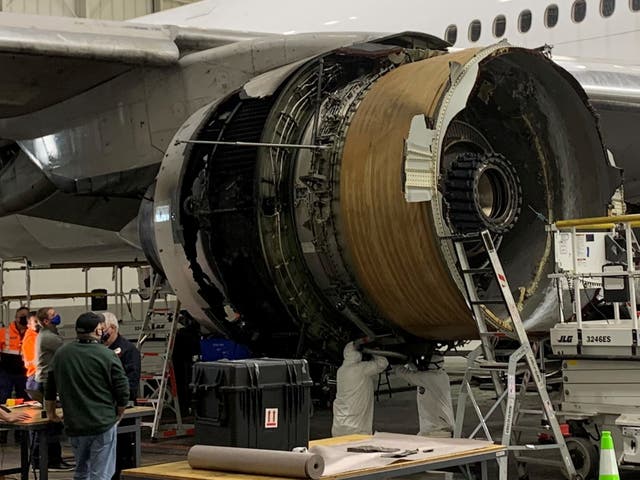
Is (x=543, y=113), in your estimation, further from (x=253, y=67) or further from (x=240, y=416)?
(x=240, y=416)

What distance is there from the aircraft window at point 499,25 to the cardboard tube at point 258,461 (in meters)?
10.4

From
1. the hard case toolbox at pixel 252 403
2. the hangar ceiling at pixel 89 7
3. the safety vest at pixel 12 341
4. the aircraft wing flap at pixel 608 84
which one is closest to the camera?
the hard case toolbox at pixel 252 403

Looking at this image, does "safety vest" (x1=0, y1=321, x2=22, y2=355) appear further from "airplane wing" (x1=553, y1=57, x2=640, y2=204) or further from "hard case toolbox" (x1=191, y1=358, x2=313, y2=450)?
"hard case toolbox" (x1=191, y1=358, x2=313, y2=450)

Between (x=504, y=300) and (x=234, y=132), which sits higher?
(x=234, y=132)

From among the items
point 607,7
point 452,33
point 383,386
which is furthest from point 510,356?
point 383,386

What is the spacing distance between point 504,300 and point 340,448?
209 centimetres

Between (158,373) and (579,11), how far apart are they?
23.3 feet

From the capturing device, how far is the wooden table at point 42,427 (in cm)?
766

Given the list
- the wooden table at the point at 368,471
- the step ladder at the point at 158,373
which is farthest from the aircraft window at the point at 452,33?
the wooden table at the point at 368,471

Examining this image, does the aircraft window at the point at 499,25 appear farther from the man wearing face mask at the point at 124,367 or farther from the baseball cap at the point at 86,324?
the baseball cap at the point at 86,324

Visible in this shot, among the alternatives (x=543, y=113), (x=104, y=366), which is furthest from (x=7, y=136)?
(x=543, y=113)

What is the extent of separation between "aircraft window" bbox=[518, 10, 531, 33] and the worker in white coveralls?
6.95m

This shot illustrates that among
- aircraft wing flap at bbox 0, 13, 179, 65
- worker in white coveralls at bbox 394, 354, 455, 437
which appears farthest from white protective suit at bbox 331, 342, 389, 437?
aircraft wing flap at bbox 0, 13, 179, 65

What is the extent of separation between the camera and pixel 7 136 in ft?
36.3
